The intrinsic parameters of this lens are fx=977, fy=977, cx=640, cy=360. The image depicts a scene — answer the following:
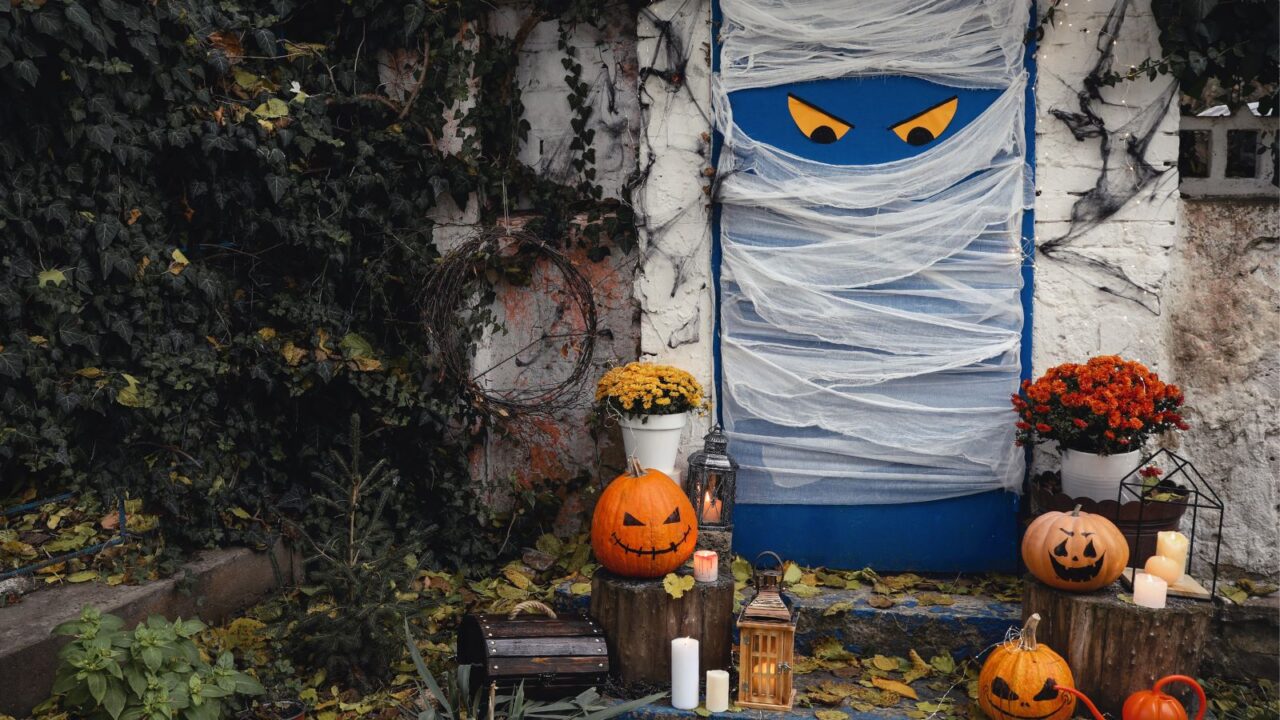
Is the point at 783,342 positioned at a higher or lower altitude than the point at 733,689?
higher

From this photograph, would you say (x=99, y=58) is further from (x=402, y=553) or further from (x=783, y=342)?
(x=783, y=342)

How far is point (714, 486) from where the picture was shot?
501 centimetres

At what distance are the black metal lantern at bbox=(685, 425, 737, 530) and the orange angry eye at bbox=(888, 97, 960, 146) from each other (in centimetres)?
186

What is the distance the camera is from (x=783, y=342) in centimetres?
539

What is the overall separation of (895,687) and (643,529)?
135 centimetres

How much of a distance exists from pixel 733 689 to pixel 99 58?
4.02 metres

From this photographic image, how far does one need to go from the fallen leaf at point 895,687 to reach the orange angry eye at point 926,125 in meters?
2.73

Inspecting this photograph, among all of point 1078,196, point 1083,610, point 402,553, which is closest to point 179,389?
point 402,553

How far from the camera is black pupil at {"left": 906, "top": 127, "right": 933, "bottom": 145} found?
5.17m

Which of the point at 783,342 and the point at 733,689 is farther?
the point at 783,342

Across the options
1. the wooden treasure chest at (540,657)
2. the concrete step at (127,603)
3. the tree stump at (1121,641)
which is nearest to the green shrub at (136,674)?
the concrete step at (127,603)

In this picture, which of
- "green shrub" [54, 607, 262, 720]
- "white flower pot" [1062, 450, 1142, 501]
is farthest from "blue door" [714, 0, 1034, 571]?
"green shrub" [54, 607, 262, 720]

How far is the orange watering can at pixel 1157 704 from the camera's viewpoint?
149 inches

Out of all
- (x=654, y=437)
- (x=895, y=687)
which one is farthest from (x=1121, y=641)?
(x=654, y=437)
